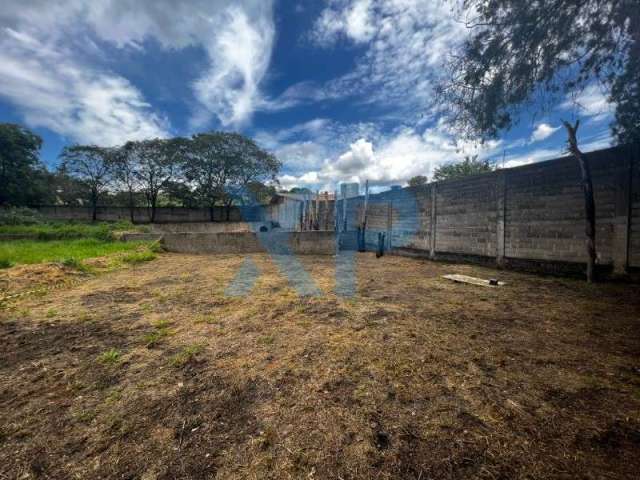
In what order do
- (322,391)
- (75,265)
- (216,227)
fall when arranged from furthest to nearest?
(216,227)
(75,265)
(322,391)

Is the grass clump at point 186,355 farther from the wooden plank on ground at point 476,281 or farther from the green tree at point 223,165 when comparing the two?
the green tree at point 223,165

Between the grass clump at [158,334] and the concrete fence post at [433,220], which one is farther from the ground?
the concrete fence post at [433,220]

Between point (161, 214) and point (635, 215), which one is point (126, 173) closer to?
point (161, 214)

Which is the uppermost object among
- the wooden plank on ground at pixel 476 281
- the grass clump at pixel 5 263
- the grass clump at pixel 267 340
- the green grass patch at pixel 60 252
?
the green grass patch at pixel 60 252

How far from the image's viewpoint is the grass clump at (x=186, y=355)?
2.08m

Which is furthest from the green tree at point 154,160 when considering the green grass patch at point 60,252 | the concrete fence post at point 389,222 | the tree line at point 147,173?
the concrete fence post at point 389,222

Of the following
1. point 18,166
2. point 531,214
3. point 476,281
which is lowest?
point 476,281

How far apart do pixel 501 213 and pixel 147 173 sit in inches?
943

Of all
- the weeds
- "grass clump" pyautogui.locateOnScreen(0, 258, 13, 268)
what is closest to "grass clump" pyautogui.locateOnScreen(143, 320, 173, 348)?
the weeds

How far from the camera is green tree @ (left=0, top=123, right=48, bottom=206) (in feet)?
53.1

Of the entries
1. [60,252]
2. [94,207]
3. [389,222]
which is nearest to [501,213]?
[389,222]

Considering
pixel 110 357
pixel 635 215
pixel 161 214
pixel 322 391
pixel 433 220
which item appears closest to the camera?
pixel 322 391

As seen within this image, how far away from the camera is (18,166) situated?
16719 mm

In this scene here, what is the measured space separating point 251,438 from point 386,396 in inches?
33.4
